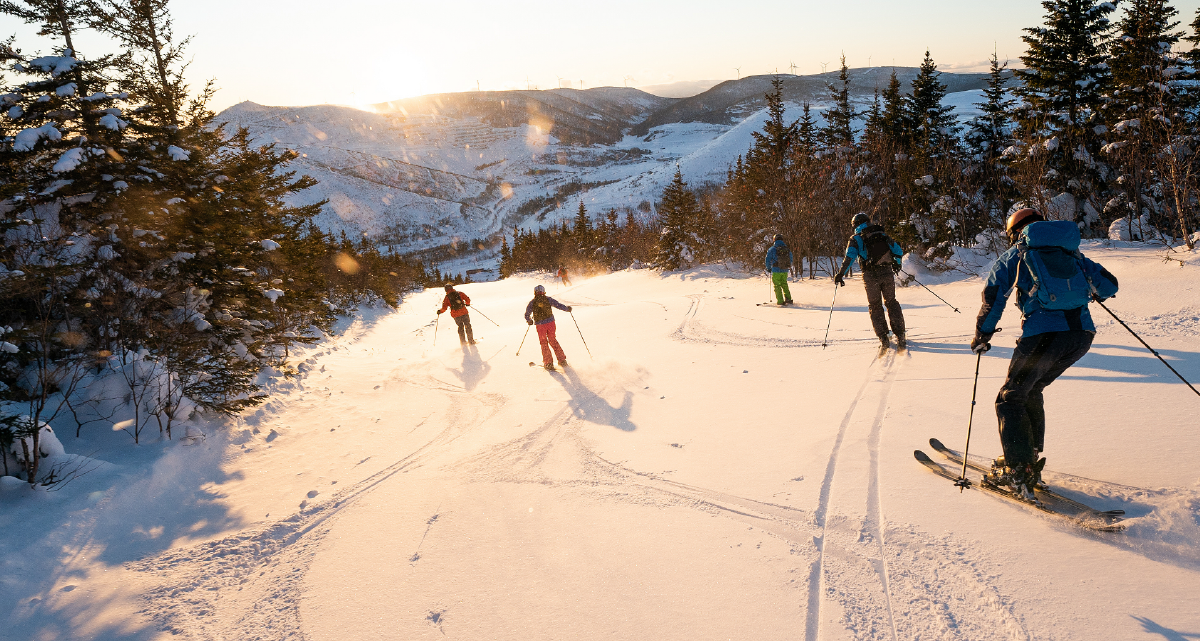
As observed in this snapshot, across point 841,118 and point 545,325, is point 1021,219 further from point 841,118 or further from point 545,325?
point 841,118

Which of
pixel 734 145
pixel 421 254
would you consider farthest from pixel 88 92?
pixel 734 145

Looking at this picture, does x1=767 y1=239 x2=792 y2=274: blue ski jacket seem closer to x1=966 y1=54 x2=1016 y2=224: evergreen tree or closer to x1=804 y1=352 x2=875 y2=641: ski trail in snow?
x1=804 y1=352 x2=875 y2=641: ski trail in snow

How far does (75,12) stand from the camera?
30.0ft

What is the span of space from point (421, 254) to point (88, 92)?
554 ft

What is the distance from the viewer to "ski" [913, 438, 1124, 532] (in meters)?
3.02

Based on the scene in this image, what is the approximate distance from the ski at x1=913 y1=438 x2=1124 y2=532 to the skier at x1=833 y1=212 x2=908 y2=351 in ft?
12.7

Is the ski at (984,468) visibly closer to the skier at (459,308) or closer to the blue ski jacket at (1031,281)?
the blue ski jacket at (1031,281)

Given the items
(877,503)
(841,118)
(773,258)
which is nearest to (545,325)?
(877,503)

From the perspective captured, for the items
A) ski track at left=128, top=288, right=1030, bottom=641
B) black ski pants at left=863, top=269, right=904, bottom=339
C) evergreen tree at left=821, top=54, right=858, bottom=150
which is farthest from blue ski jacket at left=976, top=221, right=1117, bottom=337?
evergreen tree at left=821, top=54, right=858, bottom=150

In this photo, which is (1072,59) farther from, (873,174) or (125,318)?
(125,318)

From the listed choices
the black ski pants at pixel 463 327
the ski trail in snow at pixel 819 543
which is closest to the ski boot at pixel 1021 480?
the ski trail in snow at pixel 819 543

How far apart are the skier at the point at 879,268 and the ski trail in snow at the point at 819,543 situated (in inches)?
115

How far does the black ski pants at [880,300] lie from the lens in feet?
24.3

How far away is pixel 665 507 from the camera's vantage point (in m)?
4.11
